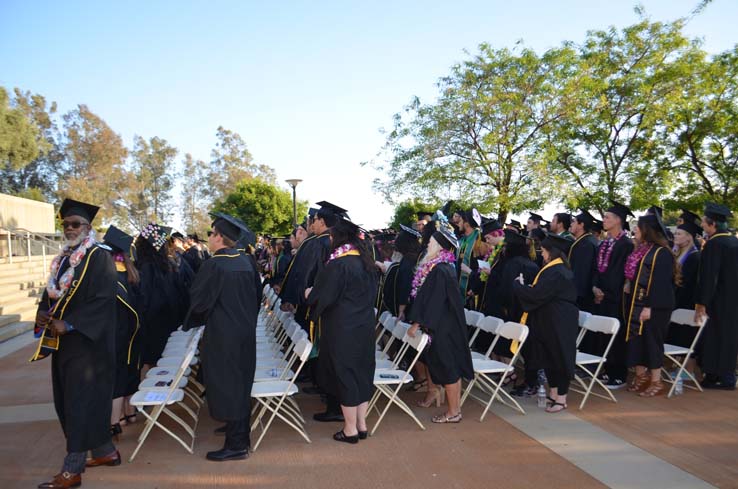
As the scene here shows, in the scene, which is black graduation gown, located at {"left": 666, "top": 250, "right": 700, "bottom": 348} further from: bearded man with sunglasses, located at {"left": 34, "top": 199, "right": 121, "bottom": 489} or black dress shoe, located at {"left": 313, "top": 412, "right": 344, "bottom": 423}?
bearded man with sunglasses, located at {"left": 34, "top": 199, "right": 121, "bottom": 489}

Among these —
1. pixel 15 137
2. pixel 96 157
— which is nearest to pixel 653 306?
pixel 15 137

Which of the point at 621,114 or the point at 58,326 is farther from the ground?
the point at 621,114

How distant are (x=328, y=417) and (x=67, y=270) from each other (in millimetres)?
2733

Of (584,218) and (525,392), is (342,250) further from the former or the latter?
(584,218)

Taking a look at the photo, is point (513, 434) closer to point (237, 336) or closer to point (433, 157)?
point (237, 336)

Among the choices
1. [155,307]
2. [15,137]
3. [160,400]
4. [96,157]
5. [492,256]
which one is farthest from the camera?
[96,157]

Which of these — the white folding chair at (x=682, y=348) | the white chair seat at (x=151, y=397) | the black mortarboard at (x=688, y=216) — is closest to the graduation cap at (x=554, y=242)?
the white folding chair at (x=682, y=348)

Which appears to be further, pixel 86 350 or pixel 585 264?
pixel 585 264

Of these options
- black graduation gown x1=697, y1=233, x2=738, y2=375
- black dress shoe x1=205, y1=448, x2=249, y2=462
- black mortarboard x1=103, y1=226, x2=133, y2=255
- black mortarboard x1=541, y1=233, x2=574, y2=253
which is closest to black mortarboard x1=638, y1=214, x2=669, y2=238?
black graduation gown x1=697, y1=233, x2=738, y2=375

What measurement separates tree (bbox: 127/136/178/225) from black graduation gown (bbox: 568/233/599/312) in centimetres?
4542

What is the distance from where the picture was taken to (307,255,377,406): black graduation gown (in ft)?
14.5

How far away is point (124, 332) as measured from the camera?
14.6ft

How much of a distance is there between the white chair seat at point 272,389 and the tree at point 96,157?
44.6 m

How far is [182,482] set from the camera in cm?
373
